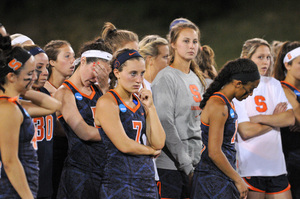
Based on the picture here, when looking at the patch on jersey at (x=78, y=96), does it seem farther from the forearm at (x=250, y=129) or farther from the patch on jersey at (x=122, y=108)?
the forearm at (x=250, y=129)

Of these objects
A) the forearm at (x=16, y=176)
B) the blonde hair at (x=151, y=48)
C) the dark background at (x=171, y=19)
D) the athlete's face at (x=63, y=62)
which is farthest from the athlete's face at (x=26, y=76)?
the dark background at (x=171, y=19)

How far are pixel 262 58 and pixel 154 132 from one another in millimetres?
1731

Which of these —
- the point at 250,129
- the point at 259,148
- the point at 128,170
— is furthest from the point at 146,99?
the point at 259,148

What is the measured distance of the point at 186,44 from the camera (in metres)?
3.54

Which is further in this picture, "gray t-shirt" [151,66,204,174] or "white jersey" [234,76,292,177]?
"white jersey" [234,76,292,177]

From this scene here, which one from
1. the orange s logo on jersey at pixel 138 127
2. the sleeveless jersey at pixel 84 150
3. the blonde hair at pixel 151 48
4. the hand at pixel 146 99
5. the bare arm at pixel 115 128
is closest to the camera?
the bare arm at pixel 115 128

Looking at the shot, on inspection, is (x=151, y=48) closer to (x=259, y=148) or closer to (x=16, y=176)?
(x=259, y=148)

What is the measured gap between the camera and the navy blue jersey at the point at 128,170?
2420 mm

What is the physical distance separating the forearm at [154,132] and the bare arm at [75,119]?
0.40 metres

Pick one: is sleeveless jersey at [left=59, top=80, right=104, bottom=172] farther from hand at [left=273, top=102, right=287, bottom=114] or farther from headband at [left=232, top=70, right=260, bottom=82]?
hand at [left=273, top=102, right=287, bottom=114]

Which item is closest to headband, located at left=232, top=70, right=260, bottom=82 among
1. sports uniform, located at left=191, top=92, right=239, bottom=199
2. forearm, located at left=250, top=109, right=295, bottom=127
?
sports uniform, located at left=191, top=92, right=239, bottom=199

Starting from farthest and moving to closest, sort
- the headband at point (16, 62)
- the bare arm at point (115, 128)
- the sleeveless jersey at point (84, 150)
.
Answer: the sleeveless jersey at point (84, 150)
the bare arm at point (115, 128)
the headband at point (16, 62)

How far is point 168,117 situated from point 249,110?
2.54 feet

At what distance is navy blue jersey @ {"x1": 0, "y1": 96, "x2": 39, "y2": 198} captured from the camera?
204 cm
